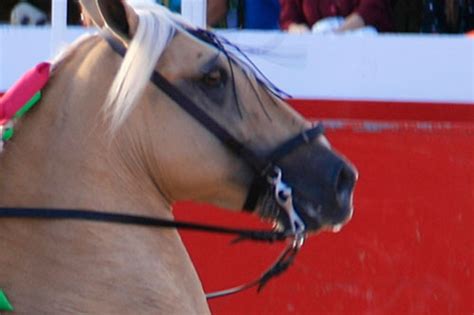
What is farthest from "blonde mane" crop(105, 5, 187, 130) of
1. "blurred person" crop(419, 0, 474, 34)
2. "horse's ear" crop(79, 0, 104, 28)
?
"blurred person" crop(419, 0, 474, 34)

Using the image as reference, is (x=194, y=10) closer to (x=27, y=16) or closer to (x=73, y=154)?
(x=27, y=16)

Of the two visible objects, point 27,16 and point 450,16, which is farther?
point 27,16

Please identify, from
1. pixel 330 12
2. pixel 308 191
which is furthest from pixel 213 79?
pixel 330 12

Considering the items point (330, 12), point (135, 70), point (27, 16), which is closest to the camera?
point (135, 70)

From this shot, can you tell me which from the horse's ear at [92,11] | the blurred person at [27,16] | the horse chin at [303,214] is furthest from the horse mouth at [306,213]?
the blurred person at [27,16]

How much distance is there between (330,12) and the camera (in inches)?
203

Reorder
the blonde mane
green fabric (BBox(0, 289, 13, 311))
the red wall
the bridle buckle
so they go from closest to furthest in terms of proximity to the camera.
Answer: green fabric (BBox(0, 289, 13, 311))
the blonde mane
the bridle buckle
the red wall

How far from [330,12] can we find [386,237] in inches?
40.2

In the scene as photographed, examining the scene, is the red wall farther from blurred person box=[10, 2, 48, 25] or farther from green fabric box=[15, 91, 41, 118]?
green fabric box=[15, 91, 41, 118]

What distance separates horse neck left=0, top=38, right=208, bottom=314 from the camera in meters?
2.63

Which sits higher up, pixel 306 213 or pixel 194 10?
pixel 306 213

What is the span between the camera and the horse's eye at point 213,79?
9.34ft

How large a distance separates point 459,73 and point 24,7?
207 cm

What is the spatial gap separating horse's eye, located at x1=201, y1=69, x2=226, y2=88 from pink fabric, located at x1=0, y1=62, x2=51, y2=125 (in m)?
0.36
